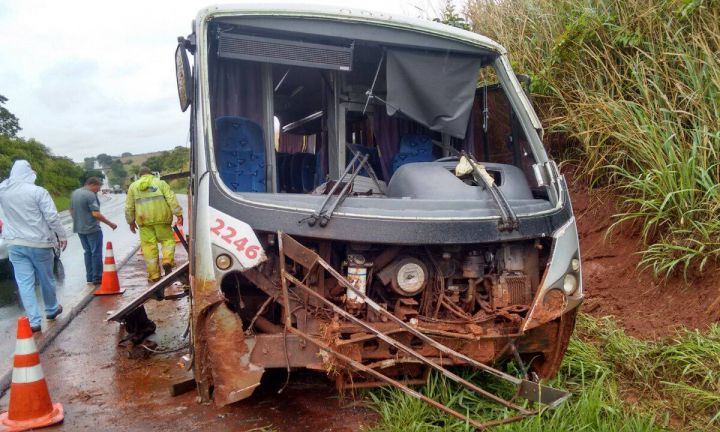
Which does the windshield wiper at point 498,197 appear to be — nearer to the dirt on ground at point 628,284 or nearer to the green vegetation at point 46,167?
the dirt on ground at point 628,284

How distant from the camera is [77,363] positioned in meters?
5.00

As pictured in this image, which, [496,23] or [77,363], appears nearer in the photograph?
[77,363]

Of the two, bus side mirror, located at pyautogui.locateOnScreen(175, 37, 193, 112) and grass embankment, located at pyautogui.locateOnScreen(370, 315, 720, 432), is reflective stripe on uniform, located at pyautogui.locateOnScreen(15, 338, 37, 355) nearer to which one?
bus side mirror, located at pyautogui.locateOnScreen(175, 37, 193, 112)

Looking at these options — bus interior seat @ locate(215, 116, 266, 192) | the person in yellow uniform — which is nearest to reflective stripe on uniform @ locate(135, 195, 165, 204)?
the person in yellow uniform

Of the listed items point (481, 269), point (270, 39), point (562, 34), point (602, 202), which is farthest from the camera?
point (562, 34)

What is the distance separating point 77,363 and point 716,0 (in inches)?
251

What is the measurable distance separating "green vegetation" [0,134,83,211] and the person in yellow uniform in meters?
27.3

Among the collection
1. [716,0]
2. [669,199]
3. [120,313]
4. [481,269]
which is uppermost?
[716,0]

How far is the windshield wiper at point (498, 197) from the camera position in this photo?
11.1ft

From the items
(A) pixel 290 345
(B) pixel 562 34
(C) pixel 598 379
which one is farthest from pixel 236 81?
(B) pixel 562 34

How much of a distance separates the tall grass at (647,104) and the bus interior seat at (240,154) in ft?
9.93

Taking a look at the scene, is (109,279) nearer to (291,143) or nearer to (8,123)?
(291,143)

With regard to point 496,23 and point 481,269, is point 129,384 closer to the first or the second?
point 481,269

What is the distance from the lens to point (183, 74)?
385 centimetres
